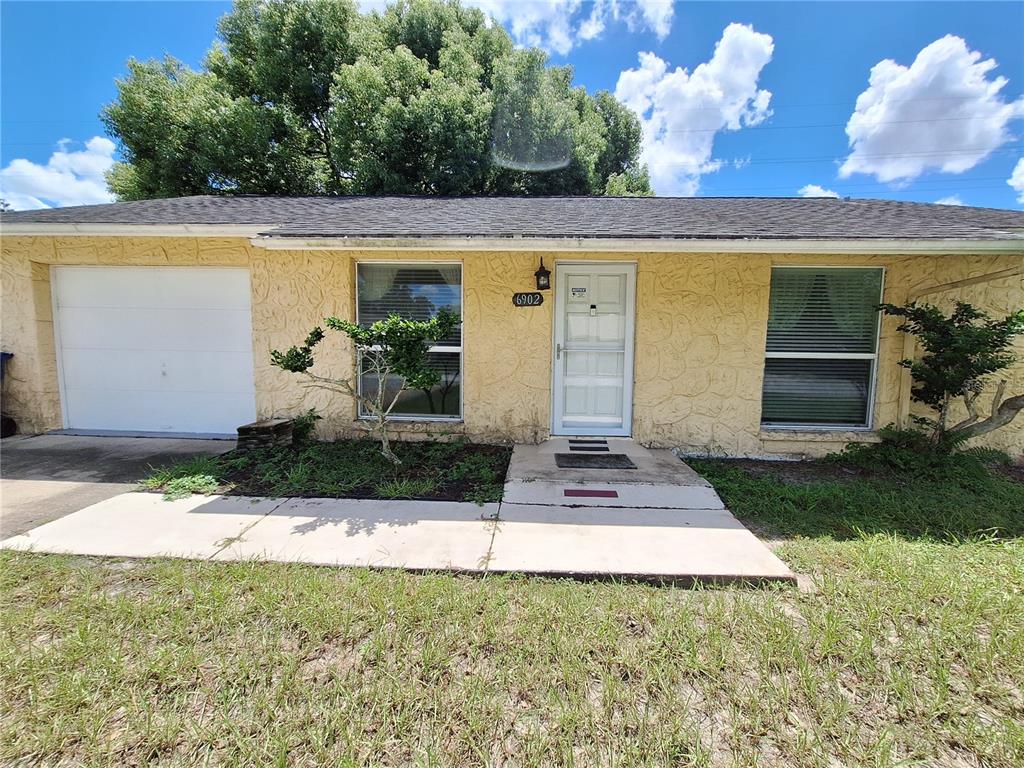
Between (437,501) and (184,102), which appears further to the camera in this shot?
(184,102)

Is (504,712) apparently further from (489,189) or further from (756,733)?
(489,189)

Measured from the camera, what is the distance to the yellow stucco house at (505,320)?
5.23 m

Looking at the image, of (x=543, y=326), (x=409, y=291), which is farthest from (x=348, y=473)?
(x=543, y=326)

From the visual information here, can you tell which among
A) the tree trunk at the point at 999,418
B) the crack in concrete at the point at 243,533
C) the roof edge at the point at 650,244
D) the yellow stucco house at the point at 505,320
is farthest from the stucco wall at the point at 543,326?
the crack in concrete at the point at 243,533

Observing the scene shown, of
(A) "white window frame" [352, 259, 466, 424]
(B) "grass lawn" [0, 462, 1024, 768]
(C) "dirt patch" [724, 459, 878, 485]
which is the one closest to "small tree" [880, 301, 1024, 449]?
(C) "dirt patch" [724, 459, 878, 485]

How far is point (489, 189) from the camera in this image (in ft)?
43.2

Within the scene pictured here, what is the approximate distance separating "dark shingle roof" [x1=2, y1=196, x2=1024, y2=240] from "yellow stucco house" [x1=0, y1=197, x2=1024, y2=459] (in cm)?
8

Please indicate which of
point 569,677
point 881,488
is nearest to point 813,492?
point 881,488

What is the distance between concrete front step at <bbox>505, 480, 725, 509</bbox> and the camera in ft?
12.6

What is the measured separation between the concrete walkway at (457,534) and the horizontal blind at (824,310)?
2.65 m

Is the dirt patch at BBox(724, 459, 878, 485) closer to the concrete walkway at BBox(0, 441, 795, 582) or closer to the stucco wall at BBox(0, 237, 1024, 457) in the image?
the stucco wall at BBox(0, 237, 1024, 457)

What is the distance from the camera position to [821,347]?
5367mm

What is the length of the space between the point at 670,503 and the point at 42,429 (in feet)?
27.8

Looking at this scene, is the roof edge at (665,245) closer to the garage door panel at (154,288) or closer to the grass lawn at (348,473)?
the garage door panel at (154,288)
